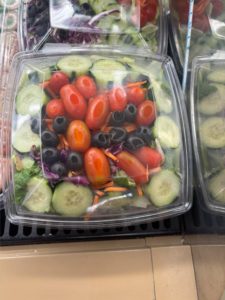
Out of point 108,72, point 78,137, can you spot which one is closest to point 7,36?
point 108,72

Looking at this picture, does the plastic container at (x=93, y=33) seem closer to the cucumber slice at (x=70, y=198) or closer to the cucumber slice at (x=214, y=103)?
the cucumber slice at (x=214, y=103)

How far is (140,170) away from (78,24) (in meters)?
0.46

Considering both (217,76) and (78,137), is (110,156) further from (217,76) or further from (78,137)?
(217,76)

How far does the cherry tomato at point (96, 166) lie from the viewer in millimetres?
838

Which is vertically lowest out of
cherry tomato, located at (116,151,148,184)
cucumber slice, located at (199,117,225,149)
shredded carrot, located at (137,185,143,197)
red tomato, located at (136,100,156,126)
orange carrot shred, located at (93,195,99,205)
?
orange carrot shred, located at (93,195,99,205)

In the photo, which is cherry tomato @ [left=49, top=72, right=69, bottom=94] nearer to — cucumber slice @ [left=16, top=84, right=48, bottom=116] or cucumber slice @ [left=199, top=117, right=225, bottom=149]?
cucumber slice @ [left=16, top=84, right=48, bottom=116]

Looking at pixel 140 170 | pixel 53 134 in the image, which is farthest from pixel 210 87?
pixel 53 134

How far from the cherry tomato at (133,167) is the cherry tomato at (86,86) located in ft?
0.48

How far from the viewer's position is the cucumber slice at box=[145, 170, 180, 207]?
86cm

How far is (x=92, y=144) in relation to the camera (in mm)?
854

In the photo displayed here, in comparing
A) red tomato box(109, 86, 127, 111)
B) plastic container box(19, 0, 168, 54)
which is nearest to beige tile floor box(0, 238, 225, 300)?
red tomato box(109, 86, 127, 111)

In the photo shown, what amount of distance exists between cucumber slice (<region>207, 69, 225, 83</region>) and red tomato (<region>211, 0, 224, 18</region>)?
0.70 feet

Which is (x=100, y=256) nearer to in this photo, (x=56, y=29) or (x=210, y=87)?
(x=210, y=87)

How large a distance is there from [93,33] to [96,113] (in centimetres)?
33
